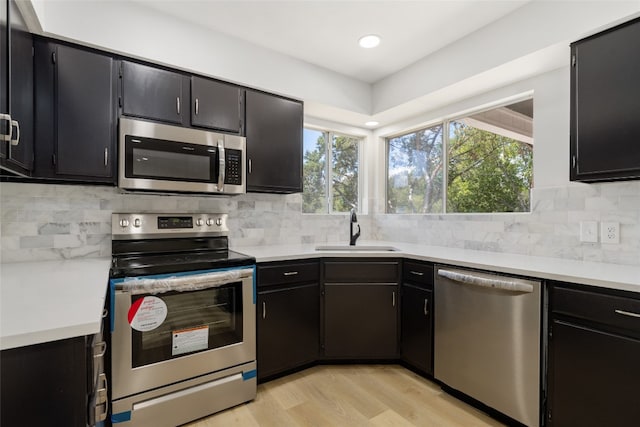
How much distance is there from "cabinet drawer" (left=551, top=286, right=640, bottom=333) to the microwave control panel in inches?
80.6

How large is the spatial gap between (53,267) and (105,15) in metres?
1.53

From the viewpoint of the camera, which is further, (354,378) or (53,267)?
(354,378)

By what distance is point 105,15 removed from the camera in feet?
6.33

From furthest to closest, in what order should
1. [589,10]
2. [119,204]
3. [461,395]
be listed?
[119,204]
[461,395]
[589,10]

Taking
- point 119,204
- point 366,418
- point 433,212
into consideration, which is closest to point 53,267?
point 119,204

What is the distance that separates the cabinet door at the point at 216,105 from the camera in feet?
7.31

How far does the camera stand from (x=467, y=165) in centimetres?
287

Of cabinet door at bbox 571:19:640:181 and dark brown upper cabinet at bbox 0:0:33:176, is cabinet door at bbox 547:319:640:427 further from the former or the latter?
dark brown upper cabinet at bbox 0:0:33:176

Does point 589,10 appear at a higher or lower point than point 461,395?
higher

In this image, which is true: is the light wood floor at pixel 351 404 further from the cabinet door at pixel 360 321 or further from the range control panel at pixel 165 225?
the range control panel at pixel 165 225

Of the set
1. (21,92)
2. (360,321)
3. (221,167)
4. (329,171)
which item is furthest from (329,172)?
(21,92)

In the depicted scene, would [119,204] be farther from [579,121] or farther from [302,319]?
[579,121]

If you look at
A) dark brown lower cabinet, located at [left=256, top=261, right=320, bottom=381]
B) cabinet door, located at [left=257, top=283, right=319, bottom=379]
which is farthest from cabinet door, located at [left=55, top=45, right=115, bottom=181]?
cabinet door, located at [left=257, top=283, right=319, bottom=379]

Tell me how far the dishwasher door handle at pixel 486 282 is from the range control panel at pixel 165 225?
169 cm
